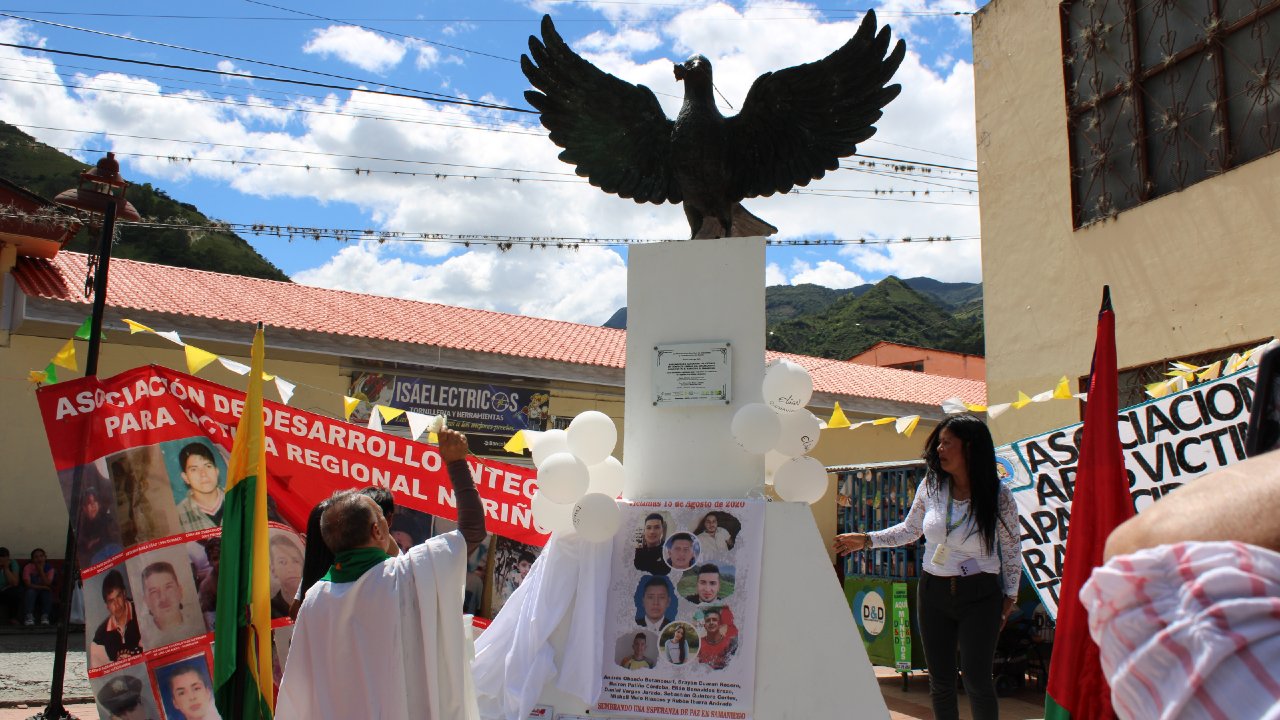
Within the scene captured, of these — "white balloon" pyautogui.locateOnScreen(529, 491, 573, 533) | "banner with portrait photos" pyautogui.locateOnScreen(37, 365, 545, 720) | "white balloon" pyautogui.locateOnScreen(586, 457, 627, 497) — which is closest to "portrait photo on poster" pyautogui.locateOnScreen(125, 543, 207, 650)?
"banner with portrait photos" pyautogui.locateOnScreen(37, 365, 545, 720)

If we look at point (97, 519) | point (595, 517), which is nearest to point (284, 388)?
point (97, 519)

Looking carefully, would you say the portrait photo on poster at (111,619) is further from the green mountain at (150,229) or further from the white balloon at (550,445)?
the green mountain at (150,229)

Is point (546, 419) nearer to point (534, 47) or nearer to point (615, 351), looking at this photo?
→ point (615, 351)

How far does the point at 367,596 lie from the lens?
304 cm

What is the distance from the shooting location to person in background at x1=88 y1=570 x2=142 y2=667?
4.71 metres

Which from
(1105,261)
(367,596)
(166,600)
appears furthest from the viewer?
(1105,261)

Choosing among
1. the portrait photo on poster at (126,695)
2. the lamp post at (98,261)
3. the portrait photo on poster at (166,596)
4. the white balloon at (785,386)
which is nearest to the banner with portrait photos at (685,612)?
the white balloon at (785,386)

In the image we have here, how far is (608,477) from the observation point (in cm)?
505

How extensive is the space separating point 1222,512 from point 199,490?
4.93 metres

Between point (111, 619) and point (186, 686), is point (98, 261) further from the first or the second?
point (186, 686)

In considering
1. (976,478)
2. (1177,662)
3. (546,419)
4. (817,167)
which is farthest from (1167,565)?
(546,419)

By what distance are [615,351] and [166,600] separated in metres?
15.3

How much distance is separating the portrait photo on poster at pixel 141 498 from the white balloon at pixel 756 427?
2.87 metres

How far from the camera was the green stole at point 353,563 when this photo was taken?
3086 mm
